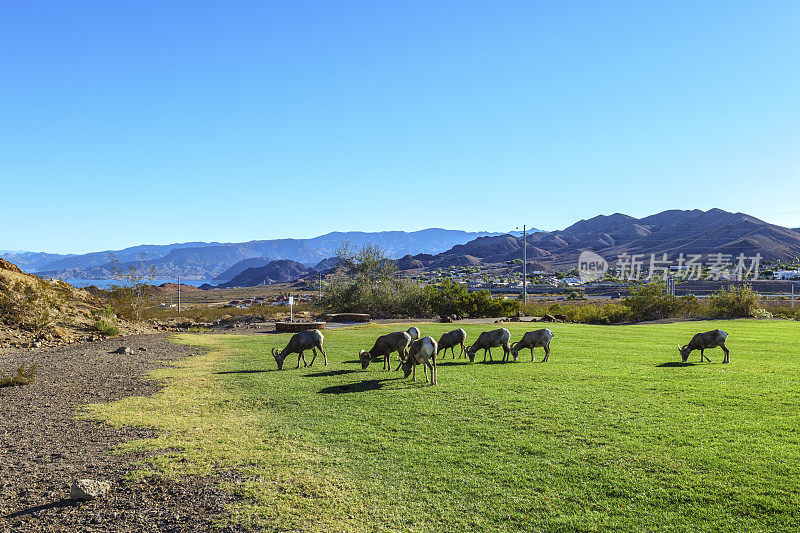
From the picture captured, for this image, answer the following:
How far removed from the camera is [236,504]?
5316 mm

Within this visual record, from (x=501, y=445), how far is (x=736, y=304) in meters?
31.5

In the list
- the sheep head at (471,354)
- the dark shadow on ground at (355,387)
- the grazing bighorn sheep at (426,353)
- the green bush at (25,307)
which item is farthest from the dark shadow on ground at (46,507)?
the green bush at (25,307)

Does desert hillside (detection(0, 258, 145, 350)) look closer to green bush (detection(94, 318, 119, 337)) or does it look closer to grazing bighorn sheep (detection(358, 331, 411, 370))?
green bush (detection(94, 318, 119, 337))

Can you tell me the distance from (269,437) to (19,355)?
14.5 meters

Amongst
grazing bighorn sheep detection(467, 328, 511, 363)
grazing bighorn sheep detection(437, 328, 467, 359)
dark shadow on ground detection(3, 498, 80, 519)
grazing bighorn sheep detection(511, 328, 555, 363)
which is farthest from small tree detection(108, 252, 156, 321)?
dark shadow on ground detection(3, 498, 80, 519)

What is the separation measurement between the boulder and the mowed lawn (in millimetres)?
838

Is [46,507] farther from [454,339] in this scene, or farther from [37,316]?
[37,316]

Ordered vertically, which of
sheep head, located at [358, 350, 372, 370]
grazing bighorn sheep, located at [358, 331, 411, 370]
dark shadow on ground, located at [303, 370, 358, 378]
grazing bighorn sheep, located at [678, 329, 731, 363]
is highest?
grazing bighorn sheep, located at [678, 329, 731, 363]

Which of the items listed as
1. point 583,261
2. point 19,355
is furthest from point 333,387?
point 583,261

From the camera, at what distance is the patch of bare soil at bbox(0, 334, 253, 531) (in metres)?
5.04

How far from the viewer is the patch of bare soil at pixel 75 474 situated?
5035 mm

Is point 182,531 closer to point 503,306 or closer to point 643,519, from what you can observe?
point 643,519

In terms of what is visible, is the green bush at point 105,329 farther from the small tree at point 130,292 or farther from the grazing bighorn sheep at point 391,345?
the grazing bighorn sheep at point 391,345

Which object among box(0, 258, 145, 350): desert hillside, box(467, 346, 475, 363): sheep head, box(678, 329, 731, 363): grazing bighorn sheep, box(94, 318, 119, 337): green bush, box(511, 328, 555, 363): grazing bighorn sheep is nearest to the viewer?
box(678, 329, 731, 363): grazing bighorn sheep
